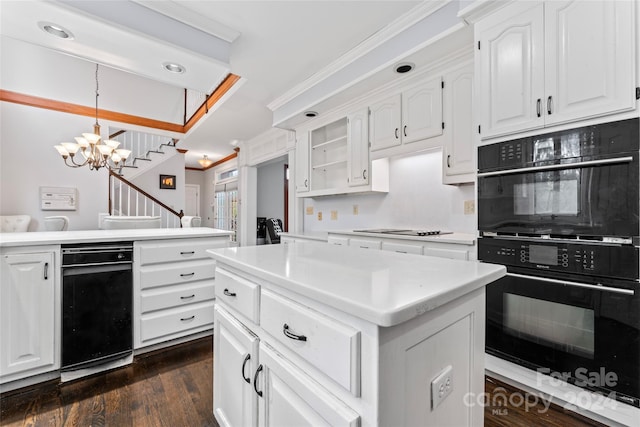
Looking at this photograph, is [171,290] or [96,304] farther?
[171,290]

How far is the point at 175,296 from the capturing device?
229cm

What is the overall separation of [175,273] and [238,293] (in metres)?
1.46

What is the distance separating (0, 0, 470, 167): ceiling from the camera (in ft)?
7.47

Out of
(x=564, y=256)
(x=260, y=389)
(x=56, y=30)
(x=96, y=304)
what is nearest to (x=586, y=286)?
(x=564, y=256)

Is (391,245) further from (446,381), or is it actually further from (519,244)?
(446,381)

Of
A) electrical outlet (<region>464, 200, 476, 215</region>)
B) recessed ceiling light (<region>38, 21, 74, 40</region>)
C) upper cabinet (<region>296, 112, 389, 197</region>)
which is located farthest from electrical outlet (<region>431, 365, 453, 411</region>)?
recessed ceiling light (<region>38, 21, 74, 40</region>)

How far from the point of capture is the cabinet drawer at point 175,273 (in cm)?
216

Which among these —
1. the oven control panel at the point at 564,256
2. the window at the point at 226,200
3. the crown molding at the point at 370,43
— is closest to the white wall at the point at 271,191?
the window at the point at 226,200

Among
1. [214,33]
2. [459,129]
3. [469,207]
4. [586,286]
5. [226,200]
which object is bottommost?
[586,286]

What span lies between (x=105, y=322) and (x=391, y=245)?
7.49 feet

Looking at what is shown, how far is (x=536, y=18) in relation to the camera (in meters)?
1.67

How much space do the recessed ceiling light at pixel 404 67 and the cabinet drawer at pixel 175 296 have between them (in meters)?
2.58

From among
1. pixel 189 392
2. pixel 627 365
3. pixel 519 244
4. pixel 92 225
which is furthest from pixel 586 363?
pixel 92 225

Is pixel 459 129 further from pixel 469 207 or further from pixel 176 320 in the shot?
pixel 176 320
